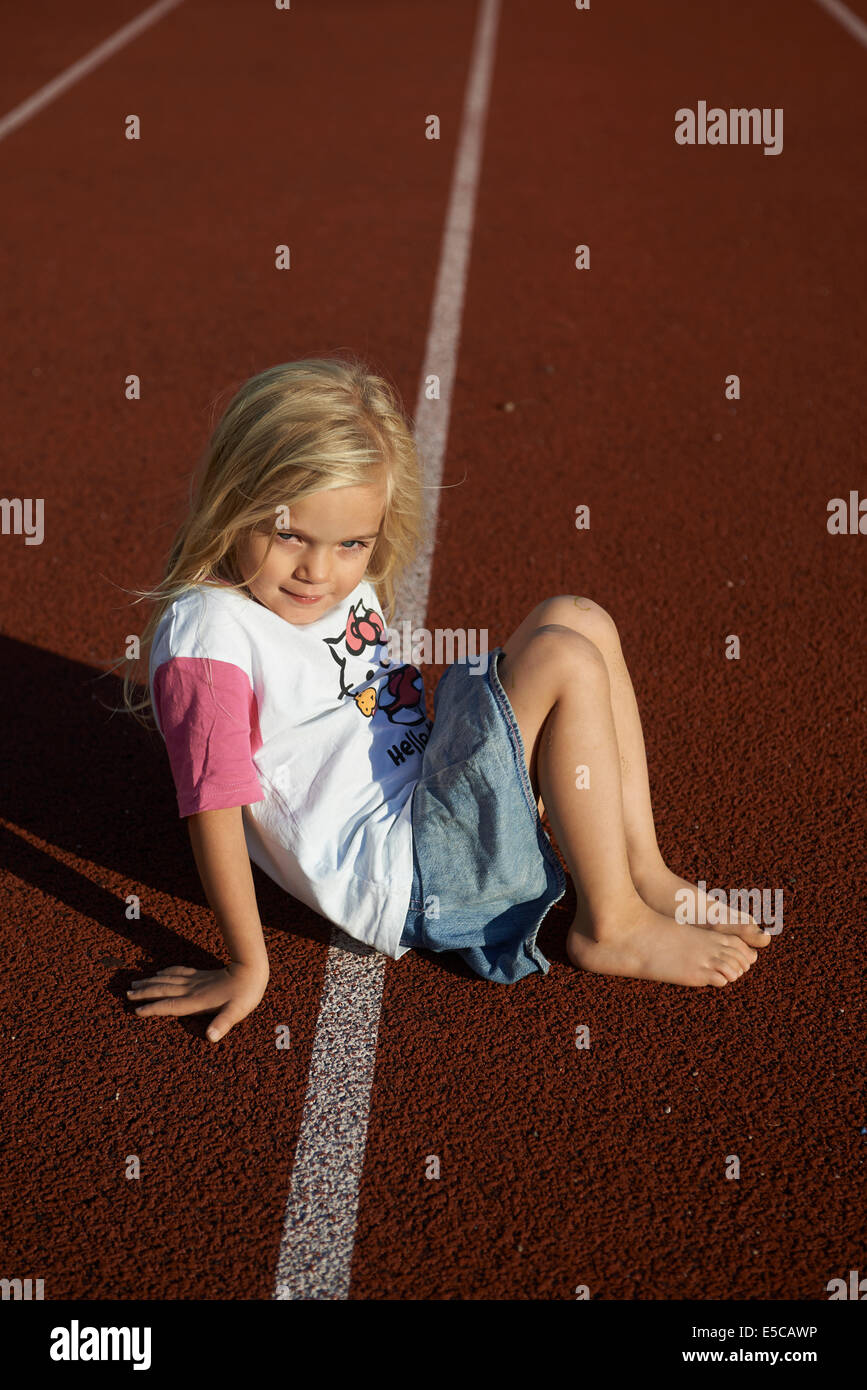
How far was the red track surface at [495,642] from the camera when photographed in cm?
233

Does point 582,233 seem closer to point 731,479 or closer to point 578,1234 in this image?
point 731,479

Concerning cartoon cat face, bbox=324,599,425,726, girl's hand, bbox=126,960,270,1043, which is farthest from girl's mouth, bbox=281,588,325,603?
Result: girl's hand, bbox=126,960,270,1043

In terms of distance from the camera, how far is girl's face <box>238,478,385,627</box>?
8.02 ft

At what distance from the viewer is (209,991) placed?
2631mm

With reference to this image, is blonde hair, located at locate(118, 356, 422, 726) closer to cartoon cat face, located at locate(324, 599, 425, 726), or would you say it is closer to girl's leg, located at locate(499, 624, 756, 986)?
cartoon cat face, located at locate(324, 599, 425, 726)

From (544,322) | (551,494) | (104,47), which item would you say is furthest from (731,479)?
(104,47)

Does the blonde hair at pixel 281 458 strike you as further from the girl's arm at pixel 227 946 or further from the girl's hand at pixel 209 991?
the girl's hand at pixel 209 991

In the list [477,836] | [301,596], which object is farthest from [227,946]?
[301,596]

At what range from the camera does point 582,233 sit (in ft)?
24.1

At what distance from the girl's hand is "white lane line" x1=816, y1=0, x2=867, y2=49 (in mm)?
12492

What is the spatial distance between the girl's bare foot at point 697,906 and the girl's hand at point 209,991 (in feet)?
3.11

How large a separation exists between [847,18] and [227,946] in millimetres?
13968

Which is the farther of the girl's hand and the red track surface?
the girl's hand

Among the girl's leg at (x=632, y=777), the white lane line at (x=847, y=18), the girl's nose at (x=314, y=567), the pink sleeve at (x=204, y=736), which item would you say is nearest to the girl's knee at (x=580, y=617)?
the girl's leg at (x=632, y=777)
